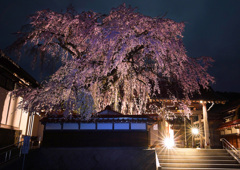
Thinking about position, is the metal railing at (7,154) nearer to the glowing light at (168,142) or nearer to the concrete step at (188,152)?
the concrete step at (188,152)

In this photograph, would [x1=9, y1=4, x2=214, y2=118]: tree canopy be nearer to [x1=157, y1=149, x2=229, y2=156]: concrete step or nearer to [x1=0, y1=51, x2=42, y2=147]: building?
[x1=0, y1=51, x2=42, y2=147]: building

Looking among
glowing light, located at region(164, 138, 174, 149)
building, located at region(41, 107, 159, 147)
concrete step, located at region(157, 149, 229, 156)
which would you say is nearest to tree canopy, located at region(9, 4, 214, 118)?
building, located at region(41, 107, 159, 147)

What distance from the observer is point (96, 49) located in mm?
9367

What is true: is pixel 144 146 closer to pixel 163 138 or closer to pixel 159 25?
pixel 163 138

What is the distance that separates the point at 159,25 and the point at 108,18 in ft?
8.54

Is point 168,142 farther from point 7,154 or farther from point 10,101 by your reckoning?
point 10,101

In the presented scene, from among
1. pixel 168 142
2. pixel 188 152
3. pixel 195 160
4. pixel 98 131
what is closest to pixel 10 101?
pixel 98 131

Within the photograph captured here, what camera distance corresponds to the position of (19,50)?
941cm

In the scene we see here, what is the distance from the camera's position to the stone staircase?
10234mm

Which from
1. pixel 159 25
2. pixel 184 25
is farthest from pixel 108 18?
pixel 184 25

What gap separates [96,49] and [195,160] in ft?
27.3

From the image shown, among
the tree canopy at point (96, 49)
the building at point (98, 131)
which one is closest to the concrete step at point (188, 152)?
the building at point (98, 131)

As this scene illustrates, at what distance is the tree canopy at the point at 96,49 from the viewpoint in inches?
342

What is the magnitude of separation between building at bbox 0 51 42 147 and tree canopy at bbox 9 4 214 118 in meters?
2.38
